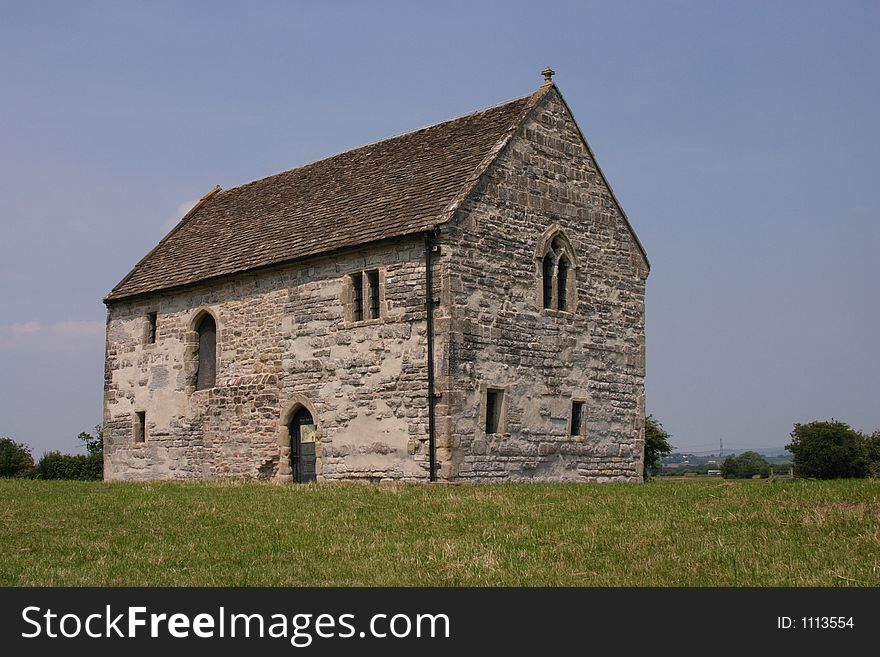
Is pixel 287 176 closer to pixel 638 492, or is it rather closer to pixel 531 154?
pixel 531 154

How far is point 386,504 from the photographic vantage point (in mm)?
18578

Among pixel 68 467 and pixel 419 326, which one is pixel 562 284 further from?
pixel 68 467

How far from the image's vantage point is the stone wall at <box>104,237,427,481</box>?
78.8 feet

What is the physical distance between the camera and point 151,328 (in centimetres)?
3206

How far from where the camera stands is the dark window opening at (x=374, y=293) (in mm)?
24969

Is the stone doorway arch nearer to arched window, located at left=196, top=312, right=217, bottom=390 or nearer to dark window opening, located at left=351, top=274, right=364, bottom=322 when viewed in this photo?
dark window opening, located at left=351, top=274, right=364, bottom=322

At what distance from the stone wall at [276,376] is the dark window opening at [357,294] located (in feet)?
0.73

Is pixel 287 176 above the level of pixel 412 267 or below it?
above

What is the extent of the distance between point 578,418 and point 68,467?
22.6m

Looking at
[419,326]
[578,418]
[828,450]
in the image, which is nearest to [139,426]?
[419,326]

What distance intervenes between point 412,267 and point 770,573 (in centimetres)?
1333

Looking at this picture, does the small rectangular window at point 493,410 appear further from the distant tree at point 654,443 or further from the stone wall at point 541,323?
the distant tree at point 654,443
